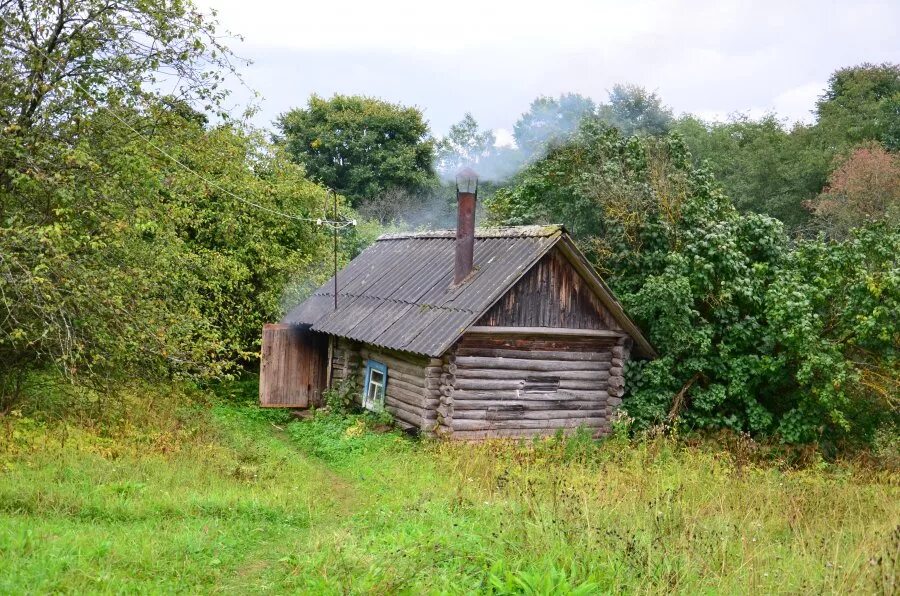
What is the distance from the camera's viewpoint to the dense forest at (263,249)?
11.1m

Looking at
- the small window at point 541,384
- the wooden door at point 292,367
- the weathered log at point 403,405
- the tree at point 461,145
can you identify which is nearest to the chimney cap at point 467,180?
the small window at point 541,384

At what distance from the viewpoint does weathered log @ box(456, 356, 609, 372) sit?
15.4 metres

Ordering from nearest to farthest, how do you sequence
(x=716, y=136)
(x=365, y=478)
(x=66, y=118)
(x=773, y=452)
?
(x=66, y=118) < (x=365, y=478) < (x=773, y=452) < (x=716, y=136)

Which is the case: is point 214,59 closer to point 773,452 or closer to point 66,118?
point 66,118

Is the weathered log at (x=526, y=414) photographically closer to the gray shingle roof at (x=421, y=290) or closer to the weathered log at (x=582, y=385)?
the weathered log at (x=582, y=385)

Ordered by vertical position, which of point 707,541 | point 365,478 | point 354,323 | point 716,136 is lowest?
point 365,478

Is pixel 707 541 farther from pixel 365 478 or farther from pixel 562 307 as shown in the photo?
pixel 562 307

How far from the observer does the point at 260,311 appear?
865 inches

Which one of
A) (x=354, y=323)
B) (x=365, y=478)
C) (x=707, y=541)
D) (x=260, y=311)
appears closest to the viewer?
(x=707, y=541)

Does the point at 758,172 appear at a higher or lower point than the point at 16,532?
higher

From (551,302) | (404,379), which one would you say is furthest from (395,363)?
(551,302)

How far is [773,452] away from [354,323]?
9.21 metres

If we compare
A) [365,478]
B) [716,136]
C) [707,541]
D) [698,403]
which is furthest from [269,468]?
[716,136]

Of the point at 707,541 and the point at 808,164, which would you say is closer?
the point at 707,541
